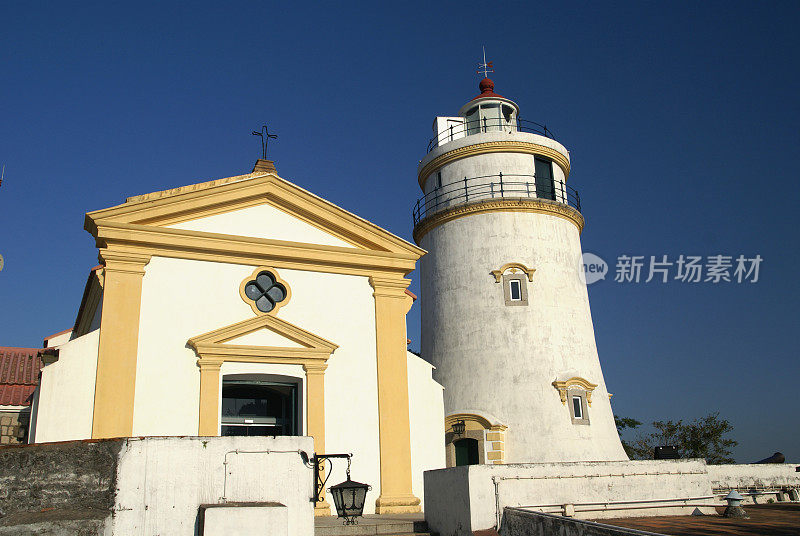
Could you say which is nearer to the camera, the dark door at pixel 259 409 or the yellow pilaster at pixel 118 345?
the yellow pilaster at pixel 118 345

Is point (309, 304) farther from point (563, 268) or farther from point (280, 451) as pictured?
point (563, 268)

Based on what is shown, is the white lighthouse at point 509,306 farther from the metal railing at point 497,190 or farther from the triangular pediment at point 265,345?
the triangular pediment at point 265,345

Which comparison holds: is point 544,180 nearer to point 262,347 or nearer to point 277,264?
point 277,264

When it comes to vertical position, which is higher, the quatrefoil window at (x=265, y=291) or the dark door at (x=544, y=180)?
the dark door at (x=544, y=180)

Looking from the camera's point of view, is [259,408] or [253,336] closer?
[253,336]

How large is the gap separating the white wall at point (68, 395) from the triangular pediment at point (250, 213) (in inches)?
94.7

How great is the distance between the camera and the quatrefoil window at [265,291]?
14859 mm

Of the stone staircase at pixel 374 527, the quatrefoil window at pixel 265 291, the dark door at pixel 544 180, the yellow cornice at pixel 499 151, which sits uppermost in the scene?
the yellow cornice at pixel 499 151

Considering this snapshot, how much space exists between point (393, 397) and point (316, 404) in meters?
1.76

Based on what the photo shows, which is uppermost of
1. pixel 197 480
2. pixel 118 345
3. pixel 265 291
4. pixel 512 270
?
pixel 512 270

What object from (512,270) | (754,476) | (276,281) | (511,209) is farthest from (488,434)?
(276,281)

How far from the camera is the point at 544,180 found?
76.5 feet

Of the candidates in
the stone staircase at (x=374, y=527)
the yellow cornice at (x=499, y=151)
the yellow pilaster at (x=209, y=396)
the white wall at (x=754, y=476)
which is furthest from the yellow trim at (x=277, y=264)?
the yellow cornice at (x=499, y=151)

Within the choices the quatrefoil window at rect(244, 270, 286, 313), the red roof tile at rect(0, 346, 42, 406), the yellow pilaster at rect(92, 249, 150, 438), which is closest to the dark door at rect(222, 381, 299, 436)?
the quatrefoil window at rect(244, 270, 286, 313)
